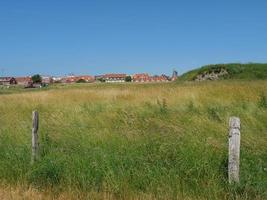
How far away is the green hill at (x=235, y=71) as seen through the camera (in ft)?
136

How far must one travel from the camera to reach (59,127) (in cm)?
1235

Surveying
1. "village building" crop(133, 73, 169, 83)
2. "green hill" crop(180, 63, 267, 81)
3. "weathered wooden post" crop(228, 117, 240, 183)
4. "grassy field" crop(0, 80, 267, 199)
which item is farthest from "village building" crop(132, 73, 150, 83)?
"weathered wooden post" crop(228, 117, 240, 183)

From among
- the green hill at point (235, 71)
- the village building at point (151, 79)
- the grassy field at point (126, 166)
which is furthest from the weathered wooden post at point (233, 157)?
the village building at point (151, 79)

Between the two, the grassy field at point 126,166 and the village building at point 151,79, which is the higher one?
the grassy field at point 126,166

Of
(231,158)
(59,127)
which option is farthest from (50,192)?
(59,127)

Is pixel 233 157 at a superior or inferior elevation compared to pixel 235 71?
inferior

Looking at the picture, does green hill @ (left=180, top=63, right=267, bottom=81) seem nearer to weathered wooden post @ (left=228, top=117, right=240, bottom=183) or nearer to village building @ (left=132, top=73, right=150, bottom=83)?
weathered wooden post @ (left=228, top=117, right=240, bottom=183)

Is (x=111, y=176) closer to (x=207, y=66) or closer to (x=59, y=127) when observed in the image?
(x=59, y=127)

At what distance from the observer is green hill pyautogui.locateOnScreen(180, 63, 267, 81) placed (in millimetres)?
41422

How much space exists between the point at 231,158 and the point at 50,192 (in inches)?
102

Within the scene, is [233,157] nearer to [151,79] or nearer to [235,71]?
[235,71]

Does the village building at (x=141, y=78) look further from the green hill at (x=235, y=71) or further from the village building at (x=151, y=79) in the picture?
the green hill at (x=235, y=71)

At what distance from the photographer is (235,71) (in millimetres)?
43656

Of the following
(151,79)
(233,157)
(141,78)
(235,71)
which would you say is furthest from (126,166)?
(141,78)
